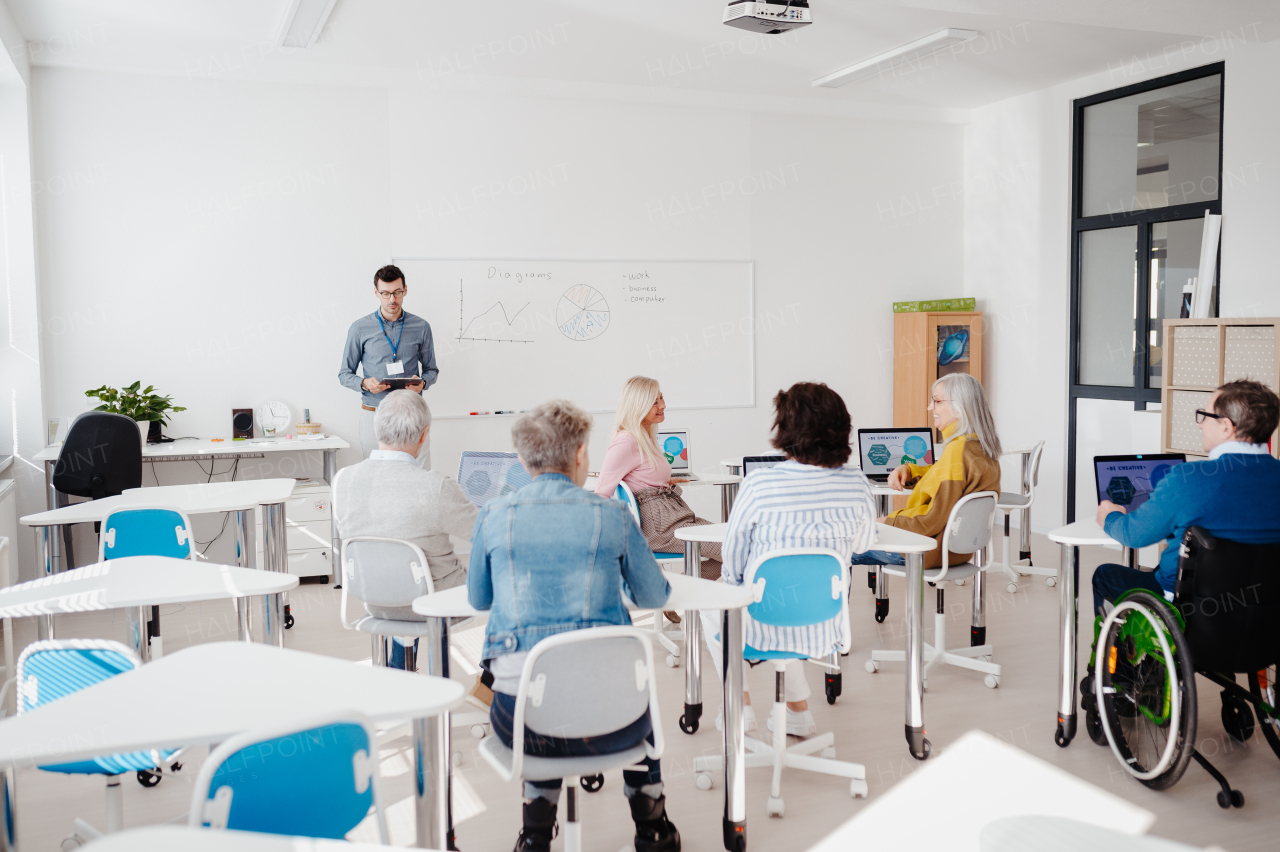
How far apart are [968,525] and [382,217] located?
13.8 feet

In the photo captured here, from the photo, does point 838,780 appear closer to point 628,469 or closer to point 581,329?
point 628,469

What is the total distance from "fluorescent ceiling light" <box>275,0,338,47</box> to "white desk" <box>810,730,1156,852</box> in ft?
14.8

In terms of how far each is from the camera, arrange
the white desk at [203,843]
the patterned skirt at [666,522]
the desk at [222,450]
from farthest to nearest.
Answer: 1. the desk at [222,450]
2. the patterned skirt at [666,522]
3. the white desk at [203,843]

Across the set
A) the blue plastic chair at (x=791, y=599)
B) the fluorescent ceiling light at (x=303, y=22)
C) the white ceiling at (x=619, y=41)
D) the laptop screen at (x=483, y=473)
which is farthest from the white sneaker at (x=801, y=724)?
the fluorescent ceiling light at (x=303, y=22)

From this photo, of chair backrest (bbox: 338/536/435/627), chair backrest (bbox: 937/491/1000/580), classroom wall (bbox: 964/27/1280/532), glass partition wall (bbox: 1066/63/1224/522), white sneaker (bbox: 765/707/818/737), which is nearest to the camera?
chair backrest (bbox: 338/536/435/627)

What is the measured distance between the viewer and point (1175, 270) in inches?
246

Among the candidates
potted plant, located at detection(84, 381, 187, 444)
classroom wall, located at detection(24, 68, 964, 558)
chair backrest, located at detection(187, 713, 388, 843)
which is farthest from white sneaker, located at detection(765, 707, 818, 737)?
potted plant, located at detection(84, 381, 187, 444)

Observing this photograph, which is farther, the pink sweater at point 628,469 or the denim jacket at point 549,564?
the pink sweater at point 628,469

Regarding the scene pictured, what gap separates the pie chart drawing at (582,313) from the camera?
6.70m

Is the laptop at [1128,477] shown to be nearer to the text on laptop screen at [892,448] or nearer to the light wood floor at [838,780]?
the light wood floor at [838,780]

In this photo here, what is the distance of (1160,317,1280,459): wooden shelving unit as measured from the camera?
496 cm

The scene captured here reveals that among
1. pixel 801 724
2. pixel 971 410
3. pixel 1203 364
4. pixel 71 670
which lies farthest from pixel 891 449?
pixel 71 670

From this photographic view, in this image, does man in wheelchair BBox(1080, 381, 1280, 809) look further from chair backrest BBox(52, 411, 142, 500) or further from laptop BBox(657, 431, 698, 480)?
chair backrest BBox(52, 411, 142, 500)

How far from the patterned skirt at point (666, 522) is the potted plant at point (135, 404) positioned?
307cm
